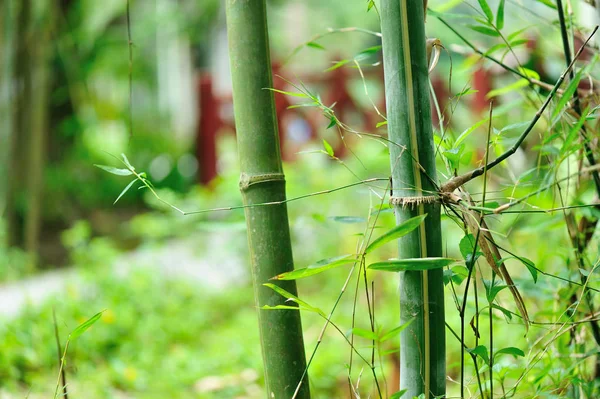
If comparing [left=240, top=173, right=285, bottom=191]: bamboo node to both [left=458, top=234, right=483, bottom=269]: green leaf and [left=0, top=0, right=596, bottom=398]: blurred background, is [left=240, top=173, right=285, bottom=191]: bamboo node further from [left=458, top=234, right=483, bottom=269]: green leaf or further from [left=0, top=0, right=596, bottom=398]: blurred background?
[left=458, top=234, right=483, bottom=269]: green leaf

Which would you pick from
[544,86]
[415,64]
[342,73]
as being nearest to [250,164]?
[415,64]

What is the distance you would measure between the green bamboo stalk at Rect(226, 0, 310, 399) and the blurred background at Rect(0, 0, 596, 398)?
0.24 ft

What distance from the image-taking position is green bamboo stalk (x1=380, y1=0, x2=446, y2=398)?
636 millimetres

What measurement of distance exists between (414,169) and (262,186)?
18cm

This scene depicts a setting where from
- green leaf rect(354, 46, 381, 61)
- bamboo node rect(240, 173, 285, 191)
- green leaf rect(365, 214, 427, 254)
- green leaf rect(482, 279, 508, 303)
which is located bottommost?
green leaf rect(482, 279, 508, 303)

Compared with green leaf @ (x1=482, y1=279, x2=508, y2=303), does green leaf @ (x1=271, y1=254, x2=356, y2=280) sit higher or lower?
higher

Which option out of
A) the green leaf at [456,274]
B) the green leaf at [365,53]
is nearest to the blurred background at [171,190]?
the green leaf at [365,53]

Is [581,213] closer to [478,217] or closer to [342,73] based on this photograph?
[478,217]

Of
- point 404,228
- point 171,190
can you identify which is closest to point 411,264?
point 404,228

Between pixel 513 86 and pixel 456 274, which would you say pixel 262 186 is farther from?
pixel 513 86

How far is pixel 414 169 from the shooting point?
2.09ft

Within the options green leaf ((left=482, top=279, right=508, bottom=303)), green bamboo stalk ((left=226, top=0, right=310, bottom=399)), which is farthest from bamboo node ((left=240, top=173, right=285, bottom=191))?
green leaf ((left=482, top=279, right=508, bottom=303))

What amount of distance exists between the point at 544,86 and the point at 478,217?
0.36 meters

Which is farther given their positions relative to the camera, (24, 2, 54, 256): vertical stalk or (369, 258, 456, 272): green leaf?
(24, 2, 54, 256): vertical stalk
